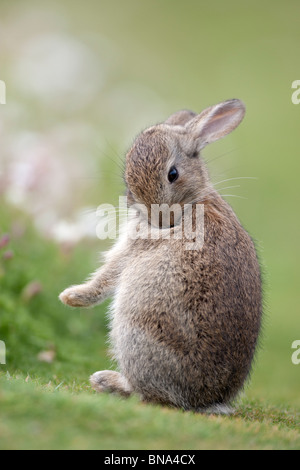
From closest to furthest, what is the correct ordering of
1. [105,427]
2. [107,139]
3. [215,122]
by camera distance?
1. [105,427]
2. [215,122]
3. [107,139]

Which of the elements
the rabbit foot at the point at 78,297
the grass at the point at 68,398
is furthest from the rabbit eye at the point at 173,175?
the grass at the point at 68,398

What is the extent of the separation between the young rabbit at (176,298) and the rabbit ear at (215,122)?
1.49 feet

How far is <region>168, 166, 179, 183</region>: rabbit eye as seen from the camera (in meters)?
5.86

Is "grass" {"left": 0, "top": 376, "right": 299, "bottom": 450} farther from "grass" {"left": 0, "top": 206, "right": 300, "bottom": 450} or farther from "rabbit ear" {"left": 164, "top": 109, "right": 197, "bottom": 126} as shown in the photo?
"rabbit ear" {"left": 164, "top": 109, "right": 197, "bottom": 126}

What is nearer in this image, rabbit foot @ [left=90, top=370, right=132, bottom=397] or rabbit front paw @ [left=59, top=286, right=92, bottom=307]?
rabbit foot @ [left=90, top=370, right=132, bottom=397]

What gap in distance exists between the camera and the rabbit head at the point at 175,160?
5.76 metres

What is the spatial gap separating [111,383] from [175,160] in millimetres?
1767

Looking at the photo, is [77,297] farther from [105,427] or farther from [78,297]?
[105,427]

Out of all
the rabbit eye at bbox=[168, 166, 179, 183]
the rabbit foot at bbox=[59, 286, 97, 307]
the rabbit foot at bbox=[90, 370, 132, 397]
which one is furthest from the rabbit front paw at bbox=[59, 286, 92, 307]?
the rabbit eye at bbox=[168, 166, 179, 183]

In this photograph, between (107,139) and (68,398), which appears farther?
(107,139)

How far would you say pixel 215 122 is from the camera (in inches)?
252

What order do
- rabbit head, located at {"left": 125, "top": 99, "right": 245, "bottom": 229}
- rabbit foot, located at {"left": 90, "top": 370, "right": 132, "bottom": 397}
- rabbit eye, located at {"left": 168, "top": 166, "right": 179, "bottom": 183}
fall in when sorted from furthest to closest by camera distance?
rabbit eye, located at {"left": 168, "top": 166, "right": 179, "bottom": 183} → rabbit head, located at {"left": 125, "top": 99, "right": 245, "bottom": 229} → rabbit foot, located at {"left": 90, "top": 370, "right": 132, "bottom": 397}

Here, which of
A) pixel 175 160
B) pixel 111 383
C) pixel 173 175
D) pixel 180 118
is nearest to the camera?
pixel 111 383

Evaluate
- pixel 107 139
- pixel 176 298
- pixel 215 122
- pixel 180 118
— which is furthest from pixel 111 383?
pixel 107 139
